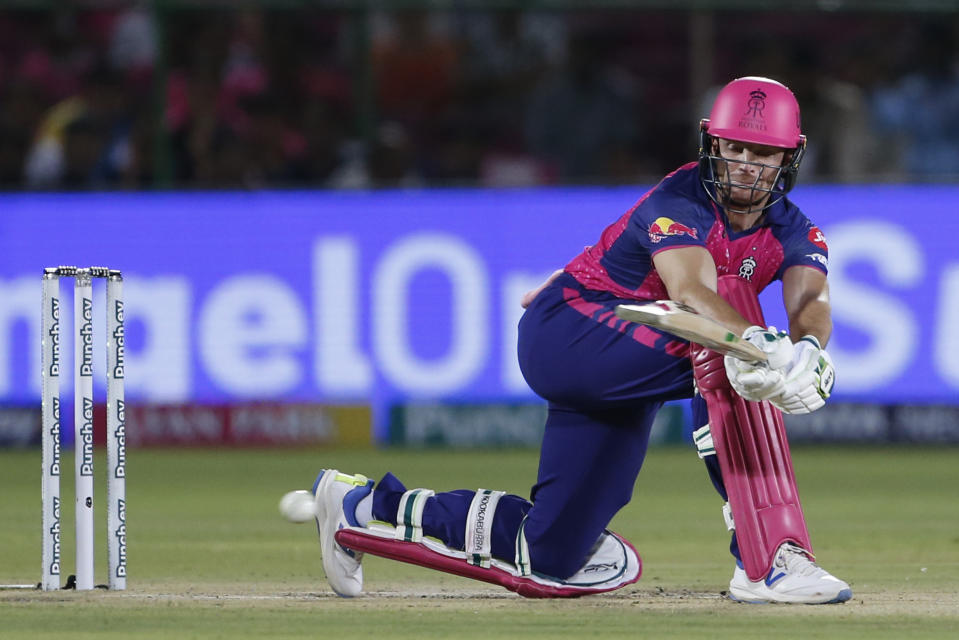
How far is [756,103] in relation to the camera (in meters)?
4.80

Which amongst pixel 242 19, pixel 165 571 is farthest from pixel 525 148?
pixel 165 571

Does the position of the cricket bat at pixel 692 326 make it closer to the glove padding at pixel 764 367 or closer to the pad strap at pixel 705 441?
the glove padding at pixel 764 367

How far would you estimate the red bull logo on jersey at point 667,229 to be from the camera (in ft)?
15.0

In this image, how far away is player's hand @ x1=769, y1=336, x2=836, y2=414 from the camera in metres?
4.36

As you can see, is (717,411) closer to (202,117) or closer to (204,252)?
(204,252)

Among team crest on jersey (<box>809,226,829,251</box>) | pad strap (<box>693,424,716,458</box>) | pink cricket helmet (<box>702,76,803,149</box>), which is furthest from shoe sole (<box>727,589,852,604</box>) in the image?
pink cricket helmet (<box>702,76,803,149</box>)

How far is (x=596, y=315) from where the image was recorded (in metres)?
4.84

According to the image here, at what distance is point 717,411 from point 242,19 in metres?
9.03

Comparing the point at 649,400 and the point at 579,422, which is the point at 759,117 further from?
the point at 579,422

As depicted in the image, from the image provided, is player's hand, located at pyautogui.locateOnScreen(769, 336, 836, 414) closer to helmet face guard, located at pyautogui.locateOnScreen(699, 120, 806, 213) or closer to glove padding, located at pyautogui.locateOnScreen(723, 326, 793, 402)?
glove padding, located at pyautogui.locateOnScreen(723, 326, 793, 402)

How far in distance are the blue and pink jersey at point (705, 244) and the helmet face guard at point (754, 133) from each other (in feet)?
0.17

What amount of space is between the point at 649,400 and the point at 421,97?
825cm

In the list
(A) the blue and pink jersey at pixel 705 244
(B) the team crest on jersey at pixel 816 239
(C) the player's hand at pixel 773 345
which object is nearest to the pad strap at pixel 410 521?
(A) the blue and pink jersey at pixel 705 244

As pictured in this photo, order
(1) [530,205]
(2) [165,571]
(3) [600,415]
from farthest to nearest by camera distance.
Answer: (1) [530,205] → (2) [165,571] → (3) [600,415]
